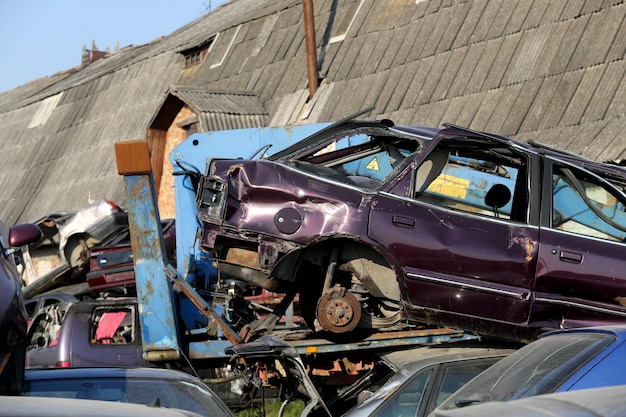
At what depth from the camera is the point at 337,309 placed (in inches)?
336

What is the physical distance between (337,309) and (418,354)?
1.10 meters

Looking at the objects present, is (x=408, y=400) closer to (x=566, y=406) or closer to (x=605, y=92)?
(x=566, y=406)

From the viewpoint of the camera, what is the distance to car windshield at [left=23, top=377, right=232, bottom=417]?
20.6 ft

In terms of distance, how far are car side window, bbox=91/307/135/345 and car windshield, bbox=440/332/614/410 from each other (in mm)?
6118

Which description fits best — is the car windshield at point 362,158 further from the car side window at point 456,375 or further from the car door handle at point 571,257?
the car side window at point 456,375

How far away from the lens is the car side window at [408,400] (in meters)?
6.83

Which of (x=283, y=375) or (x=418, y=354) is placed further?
(x=283, y=375)

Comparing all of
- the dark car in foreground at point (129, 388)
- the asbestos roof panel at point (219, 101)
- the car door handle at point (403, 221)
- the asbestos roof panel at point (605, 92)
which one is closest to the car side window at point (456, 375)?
the dark car in foreground at point (129, 388)

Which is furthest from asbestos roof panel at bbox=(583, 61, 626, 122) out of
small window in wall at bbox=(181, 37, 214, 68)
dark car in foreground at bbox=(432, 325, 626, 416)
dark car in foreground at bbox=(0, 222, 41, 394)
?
small window in wall at bbox=(181, 37, 214, 68)

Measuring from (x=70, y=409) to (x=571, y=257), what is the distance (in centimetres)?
492

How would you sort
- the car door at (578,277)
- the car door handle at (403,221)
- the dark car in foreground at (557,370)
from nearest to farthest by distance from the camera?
the dark car in foreground at (557,370), the car door at (578,277), the car door handle at (403,221)

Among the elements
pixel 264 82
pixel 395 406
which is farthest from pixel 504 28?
pixel 395 406

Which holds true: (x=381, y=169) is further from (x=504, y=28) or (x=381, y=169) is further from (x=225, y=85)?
(x=225, y=85)

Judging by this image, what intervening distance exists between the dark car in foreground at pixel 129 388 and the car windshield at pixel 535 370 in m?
1.47
